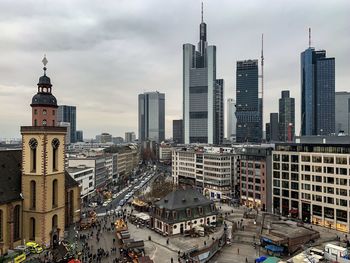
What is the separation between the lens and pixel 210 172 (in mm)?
130875

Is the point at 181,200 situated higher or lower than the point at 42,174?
lower

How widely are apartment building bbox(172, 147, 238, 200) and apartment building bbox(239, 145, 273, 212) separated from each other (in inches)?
609

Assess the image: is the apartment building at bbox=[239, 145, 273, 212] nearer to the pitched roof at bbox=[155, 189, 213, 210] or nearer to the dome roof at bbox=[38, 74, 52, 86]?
the pitched roof at bbox=[155, 189, 213, 210]

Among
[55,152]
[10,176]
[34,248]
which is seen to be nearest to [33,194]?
[10,176]

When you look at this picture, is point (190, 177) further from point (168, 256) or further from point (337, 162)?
point (168, 256)

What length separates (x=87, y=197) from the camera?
373 ft

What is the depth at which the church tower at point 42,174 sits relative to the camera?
188ft

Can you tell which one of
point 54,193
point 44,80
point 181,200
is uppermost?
point 44,80

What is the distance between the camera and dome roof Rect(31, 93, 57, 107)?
59.8 m

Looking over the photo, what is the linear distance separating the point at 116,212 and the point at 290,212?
49.8 meters

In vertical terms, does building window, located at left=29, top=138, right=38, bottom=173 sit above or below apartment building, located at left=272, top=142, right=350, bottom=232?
above

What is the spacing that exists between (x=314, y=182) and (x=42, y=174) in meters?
65.6

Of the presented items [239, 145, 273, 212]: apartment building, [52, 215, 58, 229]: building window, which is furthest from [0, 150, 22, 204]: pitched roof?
[239, 145, 273, 212]: apartment building

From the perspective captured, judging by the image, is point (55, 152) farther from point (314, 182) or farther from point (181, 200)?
point (314, 182)
